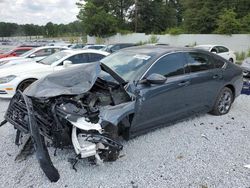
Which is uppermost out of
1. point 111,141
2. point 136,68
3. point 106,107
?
point 136,68

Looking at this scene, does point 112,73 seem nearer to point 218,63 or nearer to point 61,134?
point 61,134

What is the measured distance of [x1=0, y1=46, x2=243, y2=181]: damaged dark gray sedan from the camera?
2.84 m

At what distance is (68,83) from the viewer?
3.19 meters

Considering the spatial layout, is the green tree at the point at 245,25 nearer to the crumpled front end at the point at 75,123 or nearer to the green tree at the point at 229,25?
the green tree at the point at 229,25

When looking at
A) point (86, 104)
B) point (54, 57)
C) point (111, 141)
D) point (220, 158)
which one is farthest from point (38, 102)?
point (54, 57)

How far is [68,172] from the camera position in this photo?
2.98 metres

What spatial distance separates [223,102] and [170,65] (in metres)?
1.86

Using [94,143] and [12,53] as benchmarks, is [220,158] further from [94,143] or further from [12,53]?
[12,53]

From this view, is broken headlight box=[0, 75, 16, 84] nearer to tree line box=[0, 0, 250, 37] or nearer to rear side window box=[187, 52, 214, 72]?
rear side window box=[187, 52, 214, 72]

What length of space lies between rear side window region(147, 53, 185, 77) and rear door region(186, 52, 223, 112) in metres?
0.18

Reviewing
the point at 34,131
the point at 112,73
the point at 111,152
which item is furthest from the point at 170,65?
the point at 34,131

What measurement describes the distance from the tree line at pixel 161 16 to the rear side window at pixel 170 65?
18248mm

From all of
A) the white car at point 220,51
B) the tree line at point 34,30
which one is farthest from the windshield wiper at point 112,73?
the tree line at point 34,30

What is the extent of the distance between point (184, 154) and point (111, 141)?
3.94 ft
